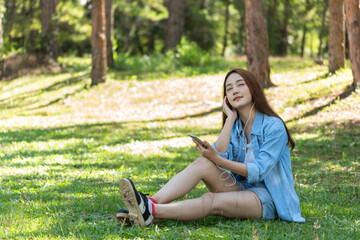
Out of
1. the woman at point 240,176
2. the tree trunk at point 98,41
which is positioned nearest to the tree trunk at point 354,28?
the woman at point 240,176

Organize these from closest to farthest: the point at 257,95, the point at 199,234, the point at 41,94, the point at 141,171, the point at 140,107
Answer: the point at 199,234, the point at 257,95, the point at 141,171, the point at 140,107, the point at 41,94

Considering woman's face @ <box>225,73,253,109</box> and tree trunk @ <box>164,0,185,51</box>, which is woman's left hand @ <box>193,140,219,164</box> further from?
tree trunk @ <box>164,0,185,51</box>

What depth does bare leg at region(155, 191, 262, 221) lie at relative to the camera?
434 cm

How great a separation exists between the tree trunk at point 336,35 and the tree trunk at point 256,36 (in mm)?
2319

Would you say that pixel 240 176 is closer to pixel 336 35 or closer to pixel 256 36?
pixel 256 36

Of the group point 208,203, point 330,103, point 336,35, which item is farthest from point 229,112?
point 336,35

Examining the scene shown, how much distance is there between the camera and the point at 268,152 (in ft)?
14.5

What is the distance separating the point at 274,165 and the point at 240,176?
49cm

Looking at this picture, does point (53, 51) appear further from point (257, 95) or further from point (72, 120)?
point (257, 95)

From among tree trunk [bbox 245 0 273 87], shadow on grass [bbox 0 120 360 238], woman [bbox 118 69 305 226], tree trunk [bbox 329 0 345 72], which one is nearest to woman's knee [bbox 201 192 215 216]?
woman [bbox 118 69 305 226]

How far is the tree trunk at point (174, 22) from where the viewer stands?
2455cm

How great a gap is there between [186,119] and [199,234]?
9.29 meters

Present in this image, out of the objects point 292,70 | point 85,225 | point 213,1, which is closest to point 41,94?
point 292,70

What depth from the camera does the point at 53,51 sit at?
21734 mm
